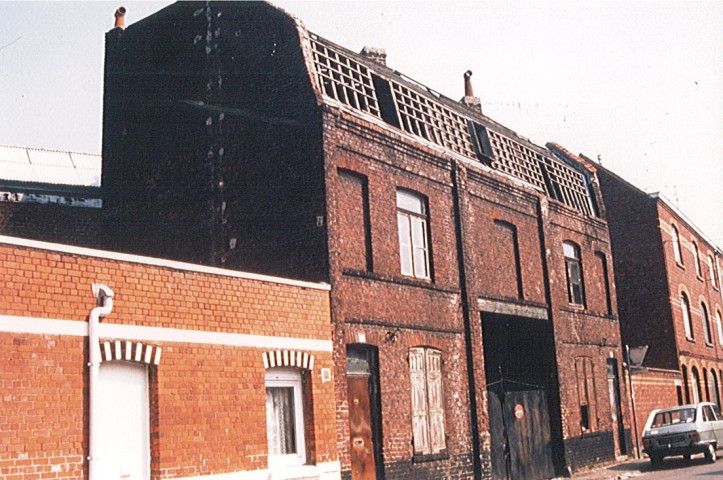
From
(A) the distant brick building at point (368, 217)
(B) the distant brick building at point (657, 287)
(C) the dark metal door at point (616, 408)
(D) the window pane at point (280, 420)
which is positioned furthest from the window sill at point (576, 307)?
(D) the window pane at point (280, 420)

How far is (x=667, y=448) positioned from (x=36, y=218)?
1746 cm

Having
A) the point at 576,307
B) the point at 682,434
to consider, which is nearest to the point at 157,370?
the point at 682,434

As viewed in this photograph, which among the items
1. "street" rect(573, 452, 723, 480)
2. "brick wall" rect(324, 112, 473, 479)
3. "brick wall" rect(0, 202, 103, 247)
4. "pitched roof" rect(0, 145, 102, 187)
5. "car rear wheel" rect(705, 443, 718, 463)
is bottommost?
"street" rect(573, 452, 723, 480)

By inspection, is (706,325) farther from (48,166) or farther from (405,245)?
(48,166)

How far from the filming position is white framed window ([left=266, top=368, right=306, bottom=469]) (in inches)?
533

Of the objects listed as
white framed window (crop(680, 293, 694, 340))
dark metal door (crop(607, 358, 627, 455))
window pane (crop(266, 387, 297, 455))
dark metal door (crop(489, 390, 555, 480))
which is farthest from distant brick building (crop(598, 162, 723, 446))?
window pane (crop(266, 387, 297, 455))

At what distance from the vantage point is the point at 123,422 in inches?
438

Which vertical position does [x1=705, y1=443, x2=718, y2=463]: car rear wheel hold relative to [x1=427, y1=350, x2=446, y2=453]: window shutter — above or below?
below

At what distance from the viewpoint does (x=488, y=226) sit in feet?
68.9

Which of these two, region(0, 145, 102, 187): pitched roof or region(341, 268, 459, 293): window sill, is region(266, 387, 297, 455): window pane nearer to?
region(341, 268, 459, 293): window sill

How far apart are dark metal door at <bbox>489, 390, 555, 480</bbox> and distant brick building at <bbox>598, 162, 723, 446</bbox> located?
1048 cm

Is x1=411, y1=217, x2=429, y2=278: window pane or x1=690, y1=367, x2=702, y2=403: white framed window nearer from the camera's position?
x1=411, y1=217, x2=429, y2=278: window pane

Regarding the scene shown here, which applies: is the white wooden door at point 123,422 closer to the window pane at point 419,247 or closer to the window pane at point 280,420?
the window pane at point 280,420

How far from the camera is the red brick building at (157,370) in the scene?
9.88m
